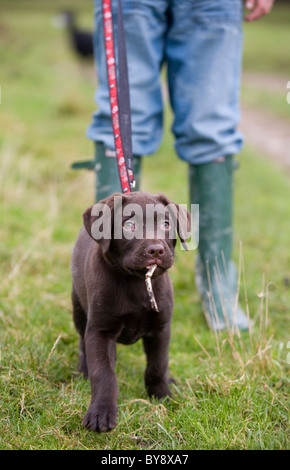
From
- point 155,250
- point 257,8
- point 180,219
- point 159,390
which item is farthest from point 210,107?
point 159,390

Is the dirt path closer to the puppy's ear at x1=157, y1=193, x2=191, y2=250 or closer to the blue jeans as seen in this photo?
the blue jeans

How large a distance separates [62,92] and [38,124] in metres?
1.98

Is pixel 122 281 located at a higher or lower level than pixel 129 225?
lower

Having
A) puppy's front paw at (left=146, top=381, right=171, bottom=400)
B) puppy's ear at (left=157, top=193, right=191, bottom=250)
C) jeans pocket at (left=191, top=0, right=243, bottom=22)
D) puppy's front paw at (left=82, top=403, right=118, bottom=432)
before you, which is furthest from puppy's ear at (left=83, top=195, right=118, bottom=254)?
jeans pocket at (left=191, top=0, right=243, bottom=22)

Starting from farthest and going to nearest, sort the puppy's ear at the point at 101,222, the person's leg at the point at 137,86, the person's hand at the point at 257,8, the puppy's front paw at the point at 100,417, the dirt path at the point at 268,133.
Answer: the dirt path at the point at 268,133, the person's hand at the point at 257,8, the person's leg at the point at 137,86, the puppy's ear at the point at 101,222, the puppy's front paw at the point at 100,417

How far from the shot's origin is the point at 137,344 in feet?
10.1

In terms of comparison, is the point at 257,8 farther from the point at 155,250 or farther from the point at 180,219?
the point at 155,250

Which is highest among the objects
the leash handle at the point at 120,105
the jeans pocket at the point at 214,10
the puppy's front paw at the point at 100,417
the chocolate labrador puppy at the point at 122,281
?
the jeans pocket at the point at 214,10

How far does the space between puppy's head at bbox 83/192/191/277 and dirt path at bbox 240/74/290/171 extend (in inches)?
243

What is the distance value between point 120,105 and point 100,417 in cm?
122

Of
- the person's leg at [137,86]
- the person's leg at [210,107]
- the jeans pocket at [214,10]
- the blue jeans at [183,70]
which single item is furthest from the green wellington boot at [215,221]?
the jeans pocket at [214,10]

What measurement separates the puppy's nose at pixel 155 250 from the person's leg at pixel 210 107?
2.97 feet

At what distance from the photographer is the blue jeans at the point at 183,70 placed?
3.00m

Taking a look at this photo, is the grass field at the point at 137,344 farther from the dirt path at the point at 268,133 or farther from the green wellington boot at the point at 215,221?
the dirt path at the point at 268,133
